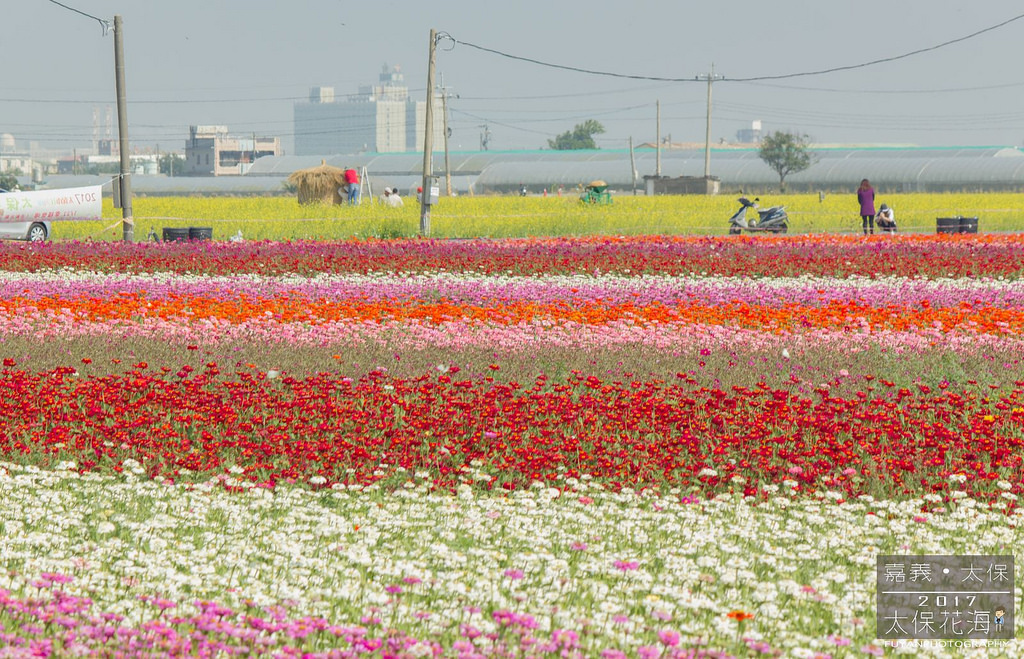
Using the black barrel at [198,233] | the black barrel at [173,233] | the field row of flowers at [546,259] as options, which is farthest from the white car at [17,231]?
the field row of flowers at [546,259]

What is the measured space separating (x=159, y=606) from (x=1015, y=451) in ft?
18.4

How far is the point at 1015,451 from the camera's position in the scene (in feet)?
27.0

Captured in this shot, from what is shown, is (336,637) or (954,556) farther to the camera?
(954,556)

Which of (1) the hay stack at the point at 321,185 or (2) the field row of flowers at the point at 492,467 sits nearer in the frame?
(2) the field row of flowers at the point at 492,467

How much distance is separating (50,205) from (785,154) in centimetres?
6844

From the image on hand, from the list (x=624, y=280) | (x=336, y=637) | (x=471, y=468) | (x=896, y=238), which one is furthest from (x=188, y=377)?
(x=896, y=238)

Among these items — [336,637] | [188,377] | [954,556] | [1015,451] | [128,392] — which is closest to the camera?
[336,637]

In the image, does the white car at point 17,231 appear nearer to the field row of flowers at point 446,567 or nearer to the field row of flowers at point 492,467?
the field row of flowers at point 492,467

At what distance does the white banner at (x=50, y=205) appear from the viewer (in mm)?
30562

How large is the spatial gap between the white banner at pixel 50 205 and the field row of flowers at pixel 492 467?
14.6 m

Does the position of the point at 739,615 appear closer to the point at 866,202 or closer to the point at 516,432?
the point at 516,432

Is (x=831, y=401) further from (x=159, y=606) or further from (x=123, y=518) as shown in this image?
(x=159, y=606)

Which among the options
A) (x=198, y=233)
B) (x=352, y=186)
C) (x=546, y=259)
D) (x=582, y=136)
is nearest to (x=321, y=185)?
(x=352, y=186)

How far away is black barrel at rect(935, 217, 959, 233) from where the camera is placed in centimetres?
3303
